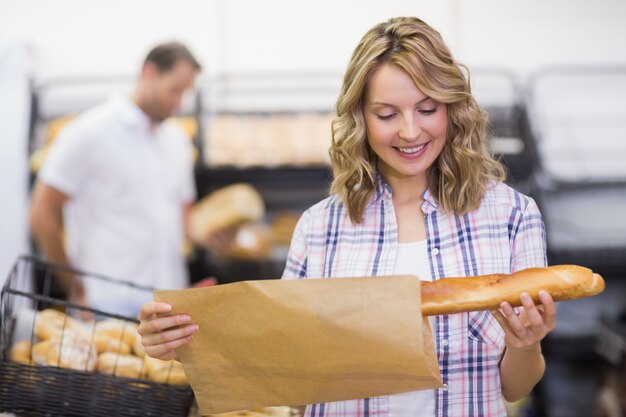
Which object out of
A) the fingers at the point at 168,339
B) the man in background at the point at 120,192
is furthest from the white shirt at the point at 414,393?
the man in background at the point at 120,192

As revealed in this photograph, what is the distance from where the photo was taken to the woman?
1.39 metres

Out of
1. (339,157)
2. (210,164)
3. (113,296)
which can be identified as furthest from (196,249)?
(339,157)

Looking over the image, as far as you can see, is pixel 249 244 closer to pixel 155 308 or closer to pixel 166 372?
pixel 166 372

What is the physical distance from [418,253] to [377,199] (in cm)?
15

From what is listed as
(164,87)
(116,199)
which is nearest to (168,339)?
(116,199)

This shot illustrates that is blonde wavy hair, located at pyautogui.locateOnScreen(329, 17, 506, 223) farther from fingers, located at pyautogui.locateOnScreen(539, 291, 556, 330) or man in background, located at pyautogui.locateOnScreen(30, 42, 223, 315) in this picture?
man in background, located at pyautogui.locateOnScreen(30, 42, 223, 315)

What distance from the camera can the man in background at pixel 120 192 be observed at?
9.77ft

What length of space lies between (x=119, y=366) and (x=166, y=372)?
99 mm

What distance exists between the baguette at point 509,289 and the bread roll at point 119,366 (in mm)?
705

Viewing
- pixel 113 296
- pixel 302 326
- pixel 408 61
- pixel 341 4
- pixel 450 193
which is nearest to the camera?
pixel 302 326

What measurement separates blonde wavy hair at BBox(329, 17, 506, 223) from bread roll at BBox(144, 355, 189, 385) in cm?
50

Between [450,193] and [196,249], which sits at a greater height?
[196,249]

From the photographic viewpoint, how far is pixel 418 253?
4.80 ft

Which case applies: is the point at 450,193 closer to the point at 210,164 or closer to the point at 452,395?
the point at 452,395
